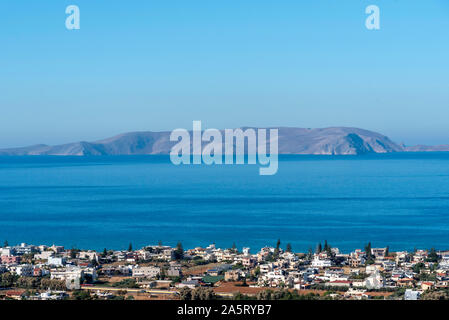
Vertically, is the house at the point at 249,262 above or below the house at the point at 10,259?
below

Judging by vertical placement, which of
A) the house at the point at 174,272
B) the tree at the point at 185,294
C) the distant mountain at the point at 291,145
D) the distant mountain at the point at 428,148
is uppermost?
the distant mountain at the point at 291,145

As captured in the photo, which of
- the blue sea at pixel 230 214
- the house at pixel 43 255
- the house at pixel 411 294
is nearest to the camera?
the house at pixel 411 294

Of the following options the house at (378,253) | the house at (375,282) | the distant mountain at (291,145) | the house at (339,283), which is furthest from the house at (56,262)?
the distant mountain at (291,145)

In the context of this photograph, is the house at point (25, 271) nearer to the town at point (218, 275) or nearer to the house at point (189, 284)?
the town at point (218, 275)

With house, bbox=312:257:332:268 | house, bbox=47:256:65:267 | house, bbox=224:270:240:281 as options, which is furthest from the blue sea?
house, bbox=224:270:240:281

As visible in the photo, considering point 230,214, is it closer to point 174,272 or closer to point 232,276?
point 174,272

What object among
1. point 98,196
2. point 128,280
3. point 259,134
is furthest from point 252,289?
point 259,134

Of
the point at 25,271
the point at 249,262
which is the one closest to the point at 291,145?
the point at 249,262
